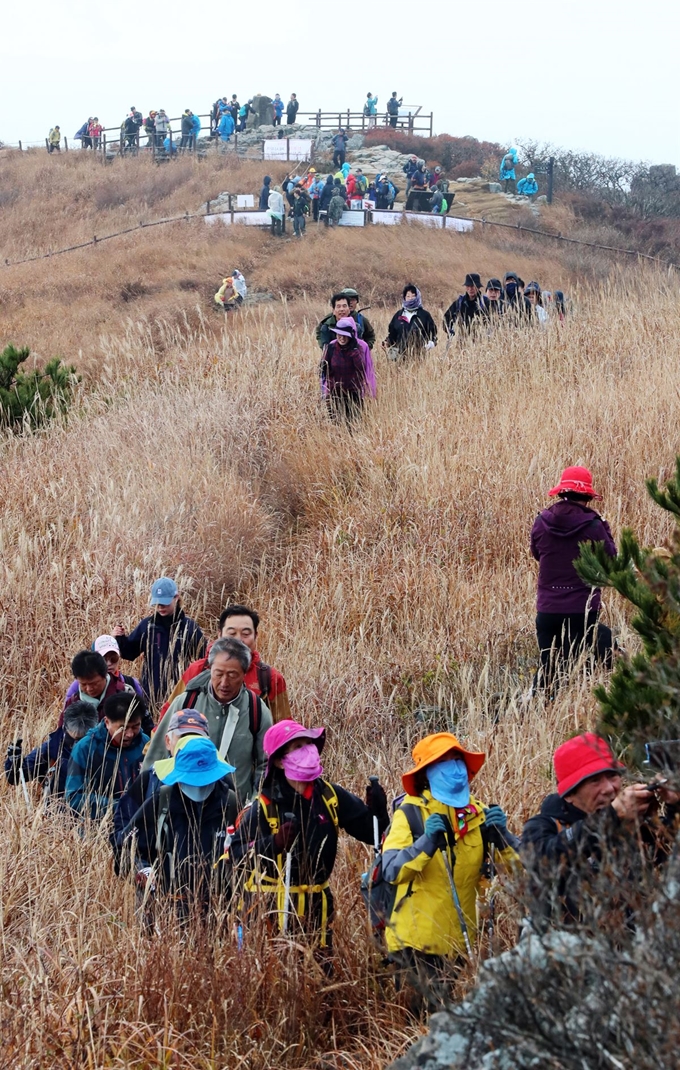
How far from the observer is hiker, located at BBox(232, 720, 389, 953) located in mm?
3426

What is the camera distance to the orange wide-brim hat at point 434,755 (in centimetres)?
332

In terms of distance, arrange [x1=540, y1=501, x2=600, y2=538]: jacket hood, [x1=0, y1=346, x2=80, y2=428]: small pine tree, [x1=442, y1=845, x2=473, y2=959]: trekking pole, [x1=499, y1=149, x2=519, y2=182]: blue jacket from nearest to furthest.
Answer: [x1=442, y1=845, x2=473, y2=959]: trekking pole → [x1=540, y1=501, x2=600, y2=538]: jacket hood → [x1=0, y1=346, x2=80, y2=428]: small pine tree → [x1=499, y1=149, x2=519, y2=182]: blue jacket

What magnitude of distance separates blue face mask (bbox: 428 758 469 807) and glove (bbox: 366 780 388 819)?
44 cm

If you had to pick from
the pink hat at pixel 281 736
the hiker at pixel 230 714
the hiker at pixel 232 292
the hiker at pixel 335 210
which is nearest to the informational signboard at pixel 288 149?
the hiker at pixel 335 210

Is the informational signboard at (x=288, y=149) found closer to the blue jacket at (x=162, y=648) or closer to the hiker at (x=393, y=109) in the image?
the hiker at (x=393, y=109)

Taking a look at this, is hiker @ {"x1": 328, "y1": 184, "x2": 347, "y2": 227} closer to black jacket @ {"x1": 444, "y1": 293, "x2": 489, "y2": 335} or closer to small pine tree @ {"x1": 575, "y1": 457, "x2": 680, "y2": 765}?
black jacket @ {"x1": 444, "y1": 293, "x2": 489, "y2": 335}

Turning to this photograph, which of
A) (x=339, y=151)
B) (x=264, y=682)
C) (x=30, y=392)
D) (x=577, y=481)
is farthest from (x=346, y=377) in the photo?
(x=339, y=151)

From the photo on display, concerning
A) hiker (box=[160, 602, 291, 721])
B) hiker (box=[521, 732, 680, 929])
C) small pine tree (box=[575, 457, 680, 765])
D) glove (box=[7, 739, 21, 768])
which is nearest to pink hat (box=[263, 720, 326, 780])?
hiker (box=[521, 732, 680, 929])

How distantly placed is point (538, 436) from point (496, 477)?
73 cm

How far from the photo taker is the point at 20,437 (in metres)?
10.2

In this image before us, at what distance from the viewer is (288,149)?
4131cm

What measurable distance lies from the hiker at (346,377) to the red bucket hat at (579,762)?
22.4 ft

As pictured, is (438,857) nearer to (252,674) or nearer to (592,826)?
(592,826)

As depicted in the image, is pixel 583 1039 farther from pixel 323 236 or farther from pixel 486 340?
pixel 323 236
